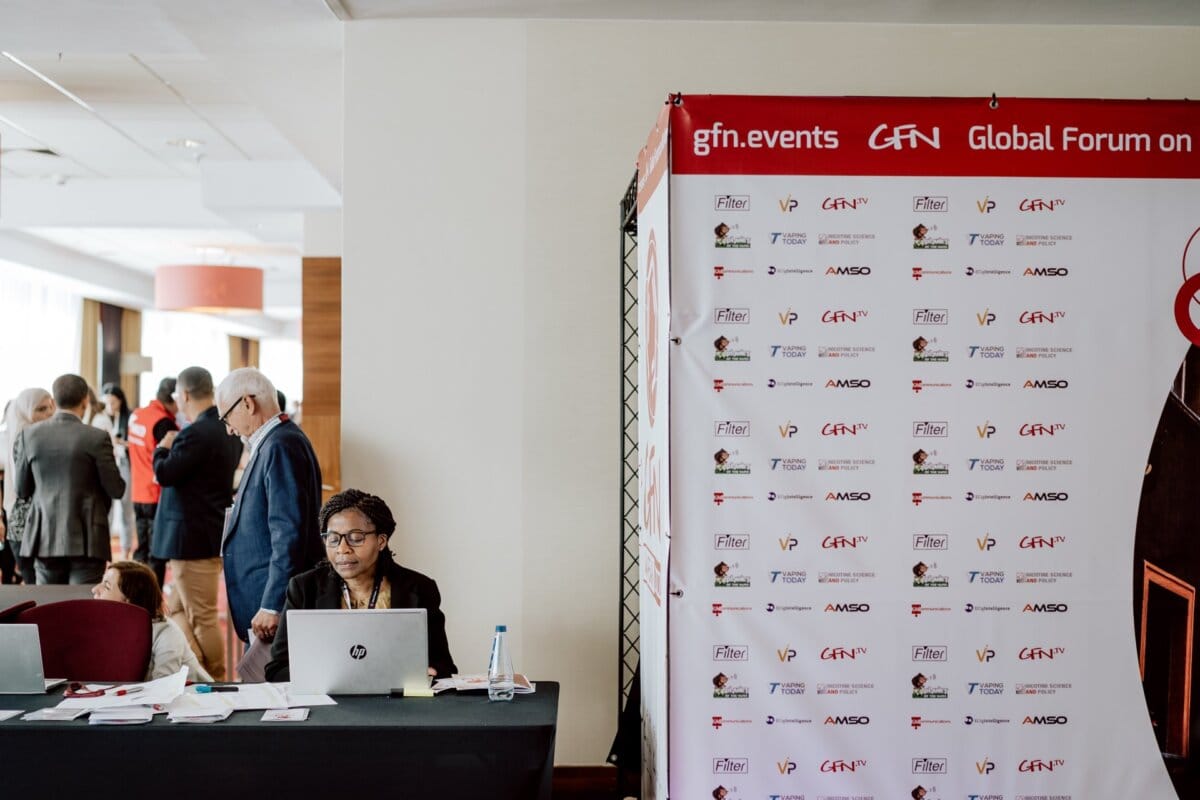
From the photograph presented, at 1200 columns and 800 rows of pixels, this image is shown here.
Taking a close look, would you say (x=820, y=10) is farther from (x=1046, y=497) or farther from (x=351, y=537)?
(x=351, y=537)

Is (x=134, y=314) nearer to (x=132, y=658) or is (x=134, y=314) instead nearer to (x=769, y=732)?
(x=132, y=658)

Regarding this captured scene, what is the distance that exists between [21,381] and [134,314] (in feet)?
11.7

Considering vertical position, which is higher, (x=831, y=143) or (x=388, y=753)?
(x=831, y=143)

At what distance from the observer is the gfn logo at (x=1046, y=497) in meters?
2.76

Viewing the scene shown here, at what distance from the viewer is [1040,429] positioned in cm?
276

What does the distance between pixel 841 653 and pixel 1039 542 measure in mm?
594

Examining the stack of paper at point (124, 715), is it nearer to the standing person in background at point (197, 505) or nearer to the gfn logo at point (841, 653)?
the gfn logo at point (841, 653)

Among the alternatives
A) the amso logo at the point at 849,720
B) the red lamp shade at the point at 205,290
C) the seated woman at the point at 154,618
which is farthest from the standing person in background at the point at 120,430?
the amso logo at the point at 849,720

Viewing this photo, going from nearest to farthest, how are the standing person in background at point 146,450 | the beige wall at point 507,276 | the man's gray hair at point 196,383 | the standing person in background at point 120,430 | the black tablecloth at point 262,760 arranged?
the black tablecloth at point 262,760
the beige wall at point 507,276
the man's gray hair at point 196,383
the standing person in background at point 146,450
the standing person in background at point 120,430

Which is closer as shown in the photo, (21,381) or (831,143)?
(831,143)

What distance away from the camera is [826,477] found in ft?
8.95

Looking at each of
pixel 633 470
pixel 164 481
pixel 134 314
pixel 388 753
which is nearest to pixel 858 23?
pixel 633 470

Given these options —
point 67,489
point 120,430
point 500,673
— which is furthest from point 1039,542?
Result: point 120,430

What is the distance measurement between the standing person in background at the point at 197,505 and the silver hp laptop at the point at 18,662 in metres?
2.33
